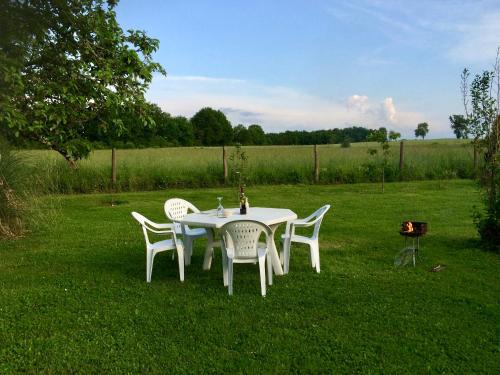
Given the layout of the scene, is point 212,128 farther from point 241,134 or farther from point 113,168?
point 113,168

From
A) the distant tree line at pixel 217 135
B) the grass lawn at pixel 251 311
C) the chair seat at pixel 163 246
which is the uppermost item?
the distant tree line at pixel 217 135

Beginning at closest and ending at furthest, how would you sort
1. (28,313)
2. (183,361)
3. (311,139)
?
(183,361)
(28,313)
(311,139)

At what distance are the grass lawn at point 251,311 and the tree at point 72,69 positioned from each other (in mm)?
1829

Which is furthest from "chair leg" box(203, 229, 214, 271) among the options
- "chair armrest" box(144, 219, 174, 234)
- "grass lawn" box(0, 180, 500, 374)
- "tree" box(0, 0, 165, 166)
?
"tree" box(0, 0, 165, 166)

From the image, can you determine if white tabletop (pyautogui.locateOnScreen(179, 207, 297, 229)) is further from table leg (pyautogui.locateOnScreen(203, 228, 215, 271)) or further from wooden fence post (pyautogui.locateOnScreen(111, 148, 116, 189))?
wooden fence post (pyautogui.locateOnScreen(111, 148, 116, 189))

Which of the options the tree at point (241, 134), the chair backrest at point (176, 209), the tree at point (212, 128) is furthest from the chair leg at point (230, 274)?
the tree at point (212, 128)

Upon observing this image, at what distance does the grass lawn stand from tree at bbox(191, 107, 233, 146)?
49.2 metres

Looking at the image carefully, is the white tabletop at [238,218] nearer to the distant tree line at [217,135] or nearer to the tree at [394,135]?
the tree at [394,135]

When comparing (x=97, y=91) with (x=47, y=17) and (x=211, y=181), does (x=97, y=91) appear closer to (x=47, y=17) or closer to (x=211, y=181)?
(x=47, y=17)

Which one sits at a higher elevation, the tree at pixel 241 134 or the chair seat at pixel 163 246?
the tree at pixel 241 134

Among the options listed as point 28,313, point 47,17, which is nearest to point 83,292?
point 28,313

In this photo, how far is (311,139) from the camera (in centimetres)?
5038

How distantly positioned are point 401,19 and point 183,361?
11717mm

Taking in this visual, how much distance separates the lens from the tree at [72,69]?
247 inches
